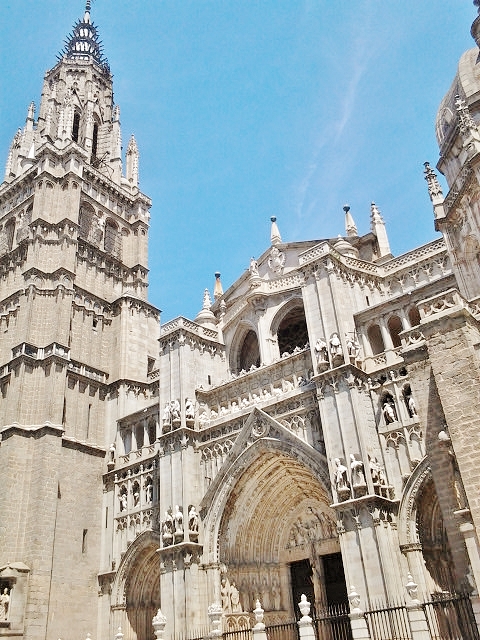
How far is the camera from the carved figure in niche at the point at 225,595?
21356 mm

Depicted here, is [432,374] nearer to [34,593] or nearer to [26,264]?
[34,593]

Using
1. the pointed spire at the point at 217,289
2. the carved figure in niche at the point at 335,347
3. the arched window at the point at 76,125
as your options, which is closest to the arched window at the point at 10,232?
the arched window at the point at 76,125

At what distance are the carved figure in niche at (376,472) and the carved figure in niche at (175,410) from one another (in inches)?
355

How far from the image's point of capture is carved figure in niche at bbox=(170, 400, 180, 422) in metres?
24.8

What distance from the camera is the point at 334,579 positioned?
2161 cm

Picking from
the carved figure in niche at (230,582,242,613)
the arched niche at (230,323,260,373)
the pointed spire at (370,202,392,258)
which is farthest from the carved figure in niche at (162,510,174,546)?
the pointed spire at (370,202,392,258)

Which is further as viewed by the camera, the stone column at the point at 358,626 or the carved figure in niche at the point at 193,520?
the carved figure in niche at the point at 193,520

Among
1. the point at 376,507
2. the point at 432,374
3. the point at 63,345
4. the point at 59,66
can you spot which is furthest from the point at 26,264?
the point at 432,374

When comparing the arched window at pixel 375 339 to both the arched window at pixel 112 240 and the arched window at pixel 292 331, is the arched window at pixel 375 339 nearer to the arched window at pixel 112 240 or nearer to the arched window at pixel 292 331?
the arched window at pixel 292 331

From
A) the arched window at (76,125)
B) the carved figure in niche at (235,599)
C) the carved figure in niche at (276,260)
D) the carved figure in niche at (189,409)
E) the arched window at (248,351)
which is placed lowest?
the carved figure in niche at (235,599)

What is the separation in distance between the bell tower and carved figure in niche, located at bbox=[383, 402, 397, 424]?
1433 centimetres

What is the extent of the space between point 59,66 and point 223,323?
2524cm

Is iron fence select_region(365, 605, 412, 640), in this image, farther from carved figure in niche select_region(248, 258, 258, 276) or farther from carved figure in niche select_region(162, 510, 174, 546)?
carved figure in niche select_region(248, 258, 258, 276)

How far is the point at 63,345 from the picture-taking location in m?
28.6
